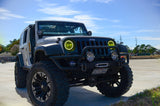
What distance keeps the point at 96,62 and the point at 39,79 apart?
1.28m

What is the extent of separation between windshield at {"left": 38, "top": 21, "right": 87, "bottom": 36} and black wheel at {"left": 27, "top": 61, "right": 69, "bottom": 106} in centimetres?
135

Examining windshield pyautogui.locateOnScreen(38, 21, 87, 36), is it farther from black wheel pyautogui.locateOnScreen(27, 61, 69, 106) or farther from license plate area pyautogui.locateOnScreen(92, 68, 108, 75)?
license plate area pyautogui.locateOnScreen(92, 68, 108, 75)

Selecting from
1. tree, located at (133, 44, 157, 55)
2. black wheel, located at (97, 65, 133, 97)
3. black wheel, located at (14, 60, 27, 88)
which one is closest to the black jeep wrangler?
black wheel, located at (97, 65, 133, 97)

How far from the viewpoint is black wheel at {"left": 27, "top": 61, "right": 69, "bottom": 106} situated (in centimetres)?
354

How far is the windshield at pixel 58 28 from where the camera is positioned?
16.7 feet

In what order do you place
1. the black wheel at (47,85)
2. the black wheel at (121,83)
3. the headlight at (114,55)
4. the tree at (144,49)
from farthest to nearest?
the tree at (144,49), the black wheel at (121,83), the headlight at (114,55), the black wheel at (47,85)

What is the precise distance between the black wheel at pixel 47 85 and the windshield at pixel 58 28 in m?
1.35

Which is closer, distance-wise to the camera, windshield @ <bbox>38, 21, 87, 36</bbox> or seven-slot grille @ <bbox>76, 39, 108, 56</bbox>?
seven-slot grille @ <bbox>76, 39, 108, 56</bbox>

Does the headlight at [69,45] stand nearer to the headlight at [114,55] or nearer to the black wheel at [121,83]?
the headlight at [114,55]

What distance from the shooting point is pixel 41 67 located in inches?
152

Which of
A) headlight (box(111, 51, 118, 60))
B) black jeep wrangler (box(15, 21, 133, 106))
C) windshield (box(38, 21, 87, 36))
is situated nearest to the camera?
black jeep wrangler (box(15, 21, 133, 106))

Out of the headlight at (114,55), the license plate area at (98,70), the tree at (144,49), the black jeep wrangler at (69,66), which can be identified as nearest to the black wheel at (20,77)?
the black jeep wrangler at (69,66)

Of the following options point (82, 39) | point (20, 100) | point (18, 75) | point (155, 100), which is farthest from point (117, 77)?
point (18, 75)

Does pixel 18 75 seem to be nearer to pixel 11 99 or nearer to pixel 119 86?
pixel 11 99
